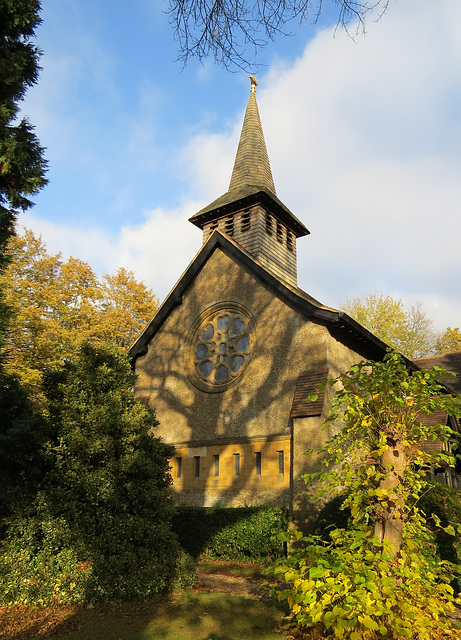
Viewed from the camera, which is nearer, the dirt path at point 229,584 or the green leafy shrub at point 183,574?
the green leafy shrub at point 183,574

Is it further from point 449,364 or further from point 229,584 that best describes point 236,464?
point 449,364

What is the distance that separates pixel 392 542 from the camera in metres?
5.73

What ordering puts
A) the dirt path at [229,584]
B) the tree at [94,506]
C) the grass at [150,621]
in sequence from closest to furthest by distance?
the grass at [150,621]
the tree at [94,506]
the dirt path at [229,584]

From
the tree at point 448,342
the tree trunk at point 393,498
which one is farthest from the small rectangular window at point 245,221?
the tree at point 448,342

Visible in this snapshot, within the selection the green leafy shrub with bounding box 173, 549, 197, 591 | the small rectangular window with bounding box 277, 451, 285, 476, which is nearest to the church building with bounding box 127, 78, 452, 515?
the small rectangular window with bounding box 277, 451, 285, 476

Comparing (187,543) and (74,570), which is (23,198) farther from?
(187,543)

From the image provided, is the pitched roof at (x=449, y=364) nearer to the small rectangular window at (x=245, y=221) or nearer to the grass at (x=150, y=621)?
the small rectangular window at (x=245, y=221)

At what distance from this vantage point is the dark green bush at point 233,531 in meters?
→ 12.3

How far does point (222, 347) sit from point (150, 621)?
10789mm

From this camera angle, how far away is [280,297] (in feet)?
51.4

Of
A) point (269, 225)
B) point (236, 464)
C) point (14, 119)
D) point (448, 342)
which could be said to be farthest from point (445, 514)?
point (448, 342)

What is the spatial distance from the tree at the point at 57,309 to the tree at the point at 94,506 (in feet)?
53.1

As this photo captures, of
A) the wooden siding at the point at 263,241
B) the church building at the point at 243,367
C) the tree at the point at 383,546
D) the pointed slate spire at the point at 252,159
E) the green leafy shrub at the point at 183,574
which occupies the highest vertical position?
the pointed slate spire at the point at 252,159

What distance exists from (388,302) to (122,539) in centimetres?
3368
